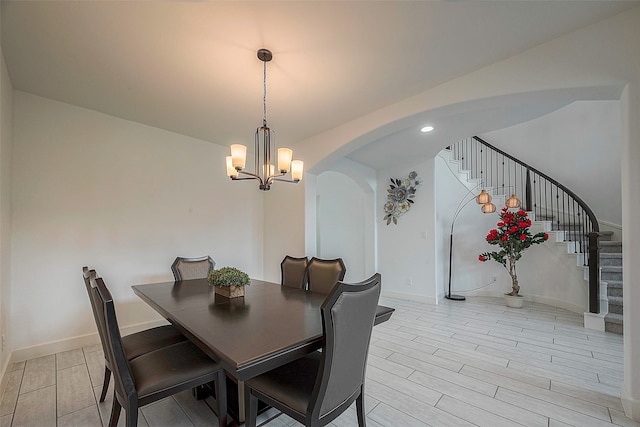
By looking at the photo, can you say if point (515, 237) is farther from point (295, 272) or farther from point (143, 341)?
point (143, 341)

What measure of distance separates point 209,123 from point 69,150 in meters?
1.51

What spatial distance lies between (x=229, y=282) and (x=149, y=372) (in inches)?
30.1

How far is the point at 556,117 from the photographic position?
5406 mm

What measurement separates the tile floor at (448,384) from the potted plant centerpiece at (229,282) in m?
0.80

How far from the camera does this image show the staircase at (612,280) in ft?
11.2

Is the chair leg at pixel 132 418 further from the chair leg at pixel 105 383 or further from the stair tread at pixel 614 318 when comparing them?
the stair tread at pixel 614 318

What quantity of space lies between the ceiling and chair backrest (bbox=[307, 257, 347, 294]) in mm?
1701

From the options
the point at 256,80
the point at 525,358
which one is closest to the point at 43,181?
the point at 256,80

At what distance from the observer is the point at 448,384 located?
7.38 feet

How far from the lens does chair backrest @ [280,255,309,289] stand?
9.56 feet

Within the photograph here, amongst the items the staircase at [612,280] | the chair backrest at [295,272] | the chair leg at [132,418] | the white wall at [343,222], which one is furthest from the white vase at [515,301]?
the chair leg at [132,418]

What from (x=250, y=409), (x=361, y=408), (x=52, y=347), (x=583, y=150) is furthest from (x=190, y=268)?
(x=583, y=150)

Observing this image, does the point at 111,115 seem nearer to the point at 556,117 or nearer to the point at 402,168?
the point at 402,168

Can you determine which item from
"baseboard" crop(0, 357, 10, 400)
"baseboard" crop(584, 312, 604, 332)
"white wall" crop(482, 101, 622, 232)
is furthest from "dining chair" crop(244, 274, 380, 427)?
"white wall" crop(482, 101, 622, 232)
